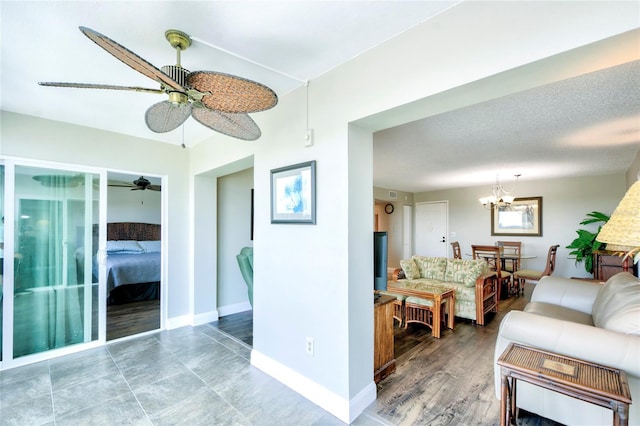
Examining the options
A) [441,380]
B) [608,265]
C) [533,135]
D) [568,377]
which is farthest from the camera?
[608,265]

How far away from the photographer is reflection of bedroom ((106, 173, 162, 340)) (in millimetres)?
3962

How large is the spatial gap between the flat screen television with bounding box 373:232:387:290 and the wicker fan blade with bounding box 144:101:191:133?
59.8 inches

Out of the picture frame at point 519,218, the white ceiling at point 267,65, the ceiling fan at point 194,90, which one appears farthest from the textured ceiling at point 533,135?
the ceiling fan at point 194,90

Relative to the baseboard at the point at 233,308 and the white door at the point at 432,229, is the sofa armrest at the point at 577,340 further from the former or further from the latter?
the white door at the point at 432,229

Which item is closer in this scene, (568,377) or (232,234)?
(568,377)

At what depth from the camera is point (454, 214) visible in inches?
307

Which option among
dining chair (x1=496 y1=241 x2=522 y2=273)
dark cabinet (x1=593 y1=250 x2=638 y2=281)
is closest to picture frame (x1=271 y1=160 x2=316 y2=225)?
dark cabinet (x1=593 y1=250 x2=638 y2=281)

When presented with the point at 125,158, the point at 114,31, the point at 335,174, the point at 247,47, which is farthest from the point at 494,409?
the point at 125,158

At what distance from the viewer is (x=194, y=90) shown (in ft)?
4.53

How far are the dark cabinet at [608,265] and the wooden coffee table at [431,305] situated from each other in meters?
2.83

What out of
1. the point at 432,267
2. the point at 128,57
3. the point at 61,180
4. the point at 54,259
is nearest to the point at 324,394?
the point at 128,57

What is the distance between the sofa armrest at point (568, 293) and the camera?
2.63 meters

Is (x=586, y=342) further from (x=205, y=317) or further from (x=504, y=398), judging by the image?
(x=205, y=317)

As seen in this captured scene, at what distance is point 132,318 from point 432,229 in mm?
7206
